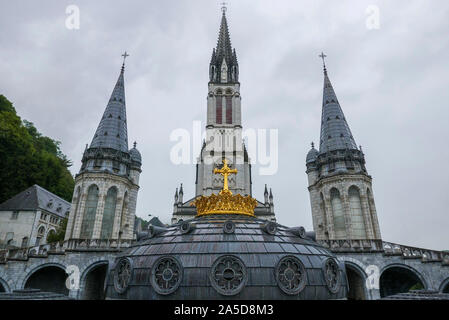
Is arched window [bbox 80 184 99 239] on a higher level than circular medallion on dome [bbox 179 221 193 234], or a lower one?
higher

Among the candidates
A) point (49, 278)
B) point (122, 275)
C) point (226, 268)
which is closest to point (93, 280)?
point (49, 278)

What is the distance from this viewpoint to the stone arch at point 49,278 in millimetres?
19969

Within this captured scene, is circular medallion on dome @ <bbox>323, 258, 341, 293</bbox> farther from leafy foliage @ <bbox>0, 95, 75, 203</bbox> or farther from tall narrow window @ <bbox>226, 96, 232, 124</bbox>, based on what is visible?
tall narrow window @ <bbox>226, 96, 232, 124</bbox>

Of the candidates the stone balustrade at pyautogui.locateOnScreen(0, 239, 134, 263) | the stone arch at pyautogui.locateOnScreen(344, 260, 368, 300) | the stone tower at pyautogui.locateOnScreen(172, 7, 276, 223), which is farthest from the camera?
the stone tower at pyautogui.locateOnScreen(172, 7, 276, 223)

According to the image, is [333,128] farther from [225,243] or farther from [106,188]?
[225,243]

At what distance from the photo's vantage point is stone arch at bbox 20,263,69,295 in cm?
1997

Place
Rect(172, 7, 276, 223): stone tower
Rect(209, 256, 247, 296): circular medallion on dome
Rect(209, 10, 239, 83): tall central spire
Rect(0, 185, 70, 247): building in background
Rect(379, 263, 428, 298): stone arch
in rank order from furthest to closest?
Rect(209, 10, 239, 83): tall central spire → Rect(172, 7, 276, 223): stone tower → Rect(0, 185, 70, 247): building in background → Rect(379, 263, 428, 298): stone arch → Rect(209, 256, 247, 296): circular medallion on dome

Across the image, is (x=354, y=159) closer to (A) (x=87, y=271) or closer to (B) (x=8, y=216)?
(A) (x=87, y=271)

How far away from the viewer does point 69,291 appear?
66.3ft

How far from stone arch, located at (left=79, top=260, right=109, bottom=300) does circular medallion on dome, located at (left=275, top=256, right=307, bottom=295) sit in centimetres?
1725

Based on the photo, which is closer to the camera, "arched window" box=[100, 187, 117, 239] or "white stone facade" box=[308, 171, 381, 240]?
"white stone facade" box=[308, 171, 381, 240]

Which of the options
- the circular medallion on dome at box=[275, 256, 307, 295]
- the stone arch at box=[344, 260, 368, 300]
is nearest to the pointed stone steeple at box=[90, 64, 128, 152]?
the stone arch at box=[344, 260, 368, 300]
